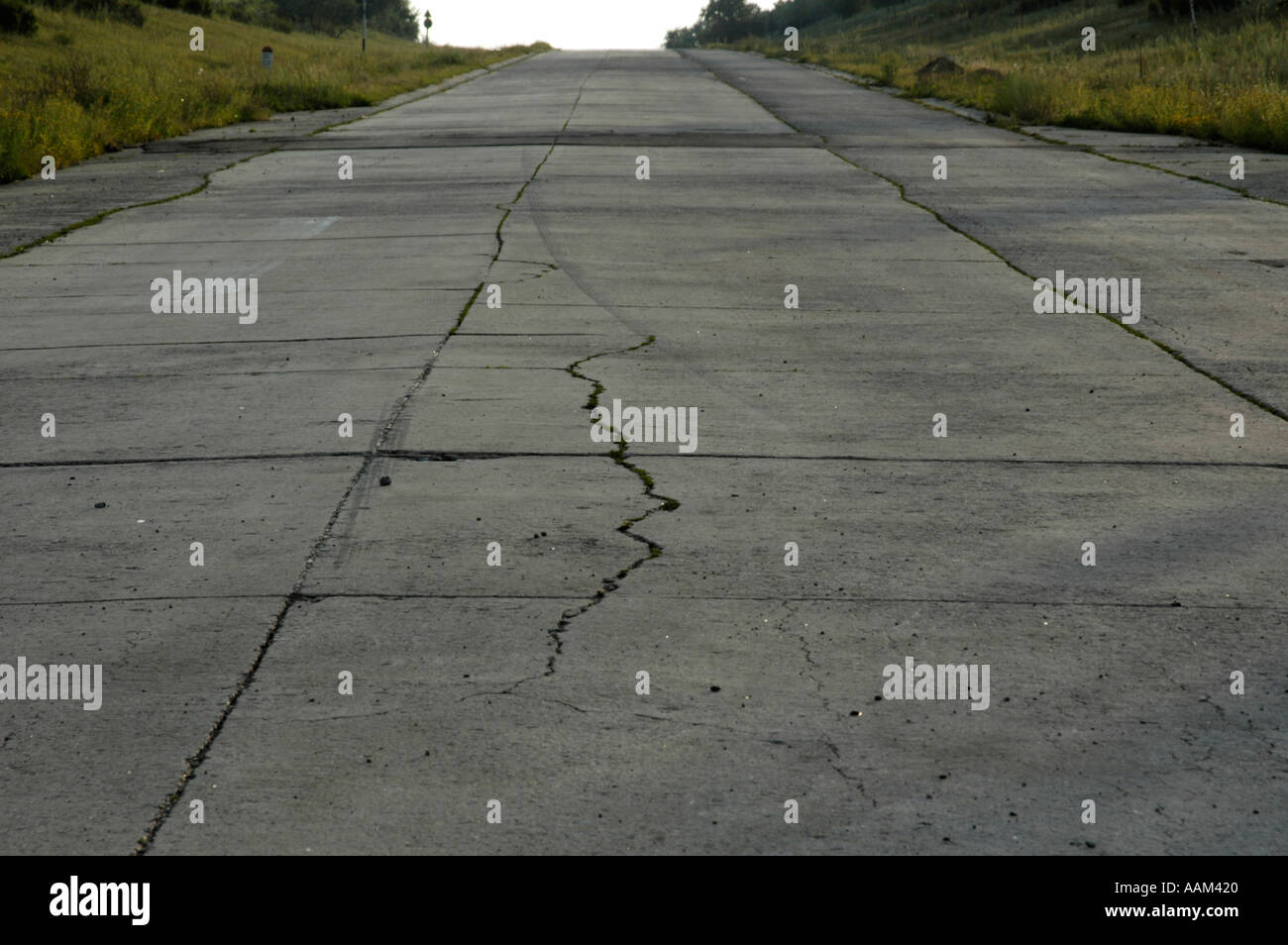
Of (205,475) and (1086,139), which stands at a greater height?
(1086,139)

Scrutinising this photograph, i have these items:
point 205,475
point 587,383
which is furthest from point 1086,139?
point 205,475

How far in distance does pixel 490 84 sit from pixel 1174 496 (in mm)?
38095

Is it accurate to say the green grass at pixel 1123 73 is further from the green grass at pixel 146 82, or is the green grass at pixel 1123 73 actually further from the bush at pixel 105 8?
the bush at pixel 105 8

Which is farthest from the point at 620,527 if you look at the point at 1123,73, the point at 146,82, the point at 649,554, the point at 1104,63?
the point at 1104,63

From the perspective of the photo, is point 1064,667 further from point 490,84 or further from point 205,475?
point 490,84

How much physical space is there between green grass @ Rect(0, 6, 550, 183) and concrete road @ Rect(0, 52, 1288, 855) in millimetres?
9672

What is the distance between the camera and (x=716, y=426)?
7.95m

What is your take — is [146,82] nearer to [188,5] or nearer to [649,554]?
[649,554]

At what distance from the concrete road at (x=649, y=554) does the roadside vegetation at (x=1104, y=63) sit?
12.8m

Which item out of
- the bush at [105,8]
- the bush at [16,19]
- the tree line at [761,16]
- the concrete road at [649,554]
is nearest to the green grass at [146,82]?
the bush at [16,19]

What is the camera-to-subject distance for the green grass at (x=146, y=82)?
72.0 ft
